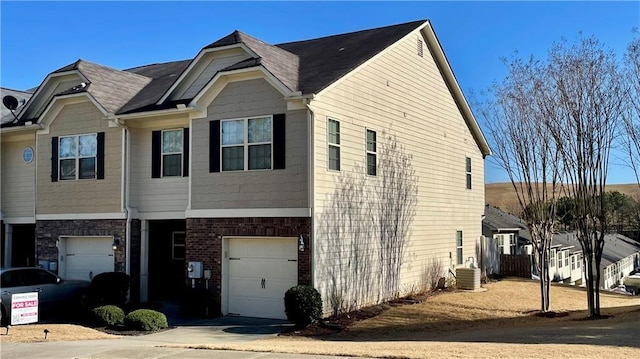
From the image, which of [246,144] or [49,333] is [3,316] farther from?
[246,144]

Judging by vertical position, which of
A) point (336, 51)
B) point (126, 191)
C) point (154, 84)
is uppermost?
point (336, 51)

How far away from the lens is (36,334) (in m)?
13.1

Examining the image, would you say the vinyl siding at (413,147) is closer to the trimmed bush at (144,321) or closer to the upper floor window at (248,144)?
the upper floor window at (248,144)

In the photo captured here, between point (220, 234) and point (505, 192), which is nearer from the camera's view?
point (220, 234)

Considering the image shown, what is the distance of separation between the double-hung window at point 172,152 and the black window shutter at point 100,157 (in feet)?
6.80

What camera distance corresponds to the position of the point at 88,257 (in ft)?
63.2

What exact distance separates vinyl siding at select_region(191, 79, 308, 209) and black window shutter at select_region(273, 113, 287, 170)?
12 centimetres

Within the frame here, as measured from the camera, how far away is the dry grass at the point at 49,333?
41.5 feet

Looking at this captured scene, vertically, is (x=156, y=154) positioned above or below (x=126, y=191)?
above

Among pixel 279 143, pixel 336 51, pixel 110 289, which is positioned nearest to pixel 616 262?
pixel 336 51

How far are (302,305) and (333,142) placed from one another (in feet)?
15.1

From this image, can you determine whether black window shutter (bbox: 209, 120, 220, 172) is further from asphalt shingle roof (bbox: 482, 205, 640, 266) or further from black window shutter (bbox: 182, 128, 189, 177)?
asphalt shingle roof (bbox: 482, 205, 640, 266)

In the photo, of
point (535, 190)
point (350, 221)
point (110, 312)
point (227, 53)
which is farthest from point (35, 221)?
point (535, 190)

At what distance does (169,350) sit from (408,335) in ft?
18.5
